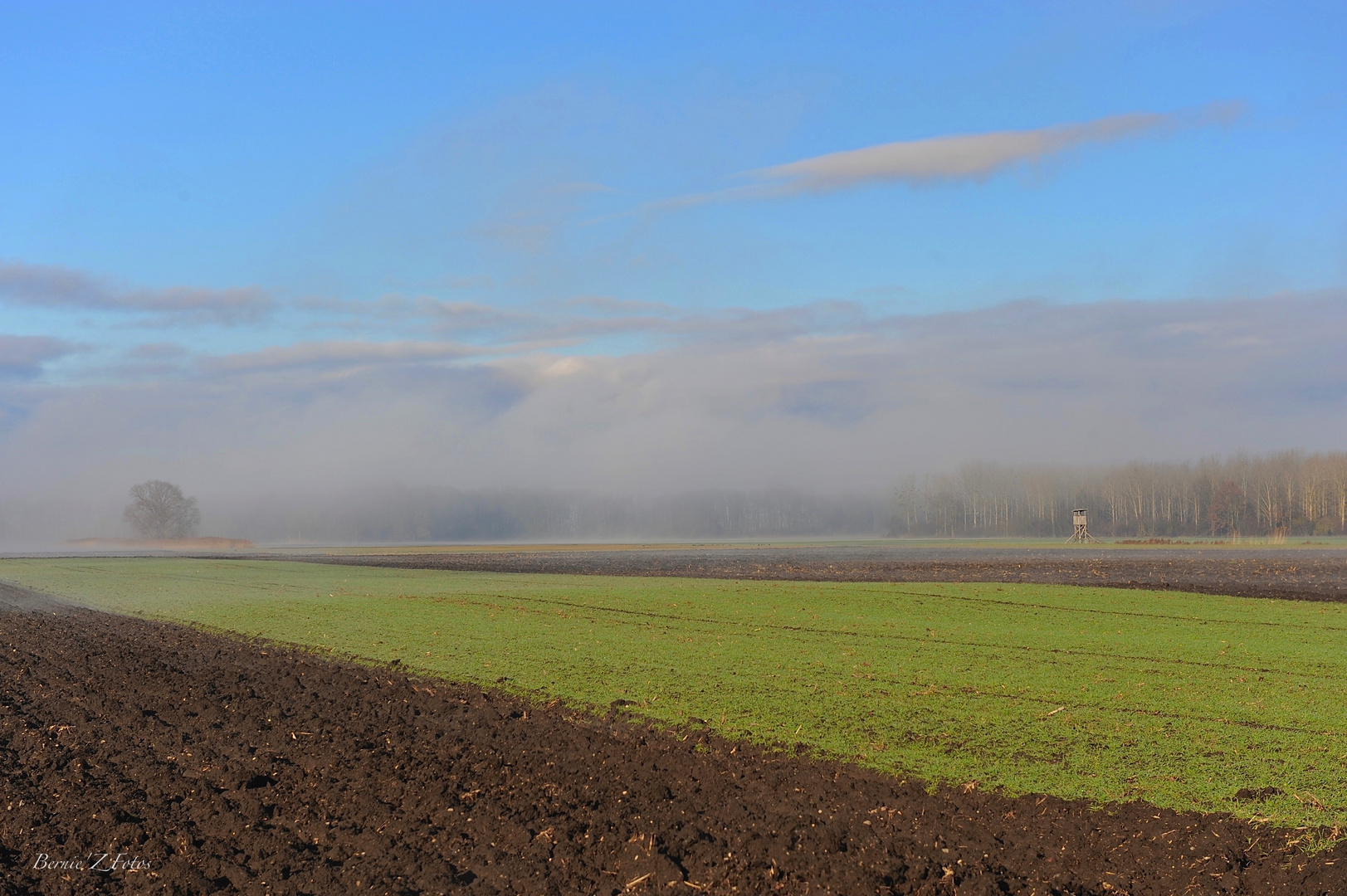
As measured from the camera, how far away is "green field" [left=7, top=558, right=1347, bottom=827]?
33.1 feet

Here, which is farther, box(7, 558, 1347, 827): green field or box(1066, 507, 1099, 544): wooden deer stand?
box(1066, 507, 1099, 544): wooden deer stand

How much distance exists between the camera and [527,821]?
8.44 m

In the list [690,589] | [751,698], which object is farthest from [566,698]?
[690,589]

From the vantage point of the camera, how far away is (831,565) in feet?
176

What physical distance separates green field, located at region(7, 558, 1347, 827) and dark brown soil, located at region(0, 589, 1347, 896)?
113 centimetres

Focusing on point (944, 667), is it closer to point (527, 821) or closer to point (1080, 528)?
point (527, 821)

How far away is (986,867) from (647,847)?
8.89ft

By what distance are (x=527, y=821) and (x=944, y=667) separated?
1003 centimetres

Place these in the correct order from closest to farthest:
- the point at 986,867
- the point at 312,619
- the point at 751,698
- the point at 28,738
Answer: the point at 986,867 < the point at 28,738 < the point at 751,698 < the point at 312,619

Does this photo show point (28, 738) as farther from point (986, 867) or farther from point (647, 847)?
point (986, 867)
